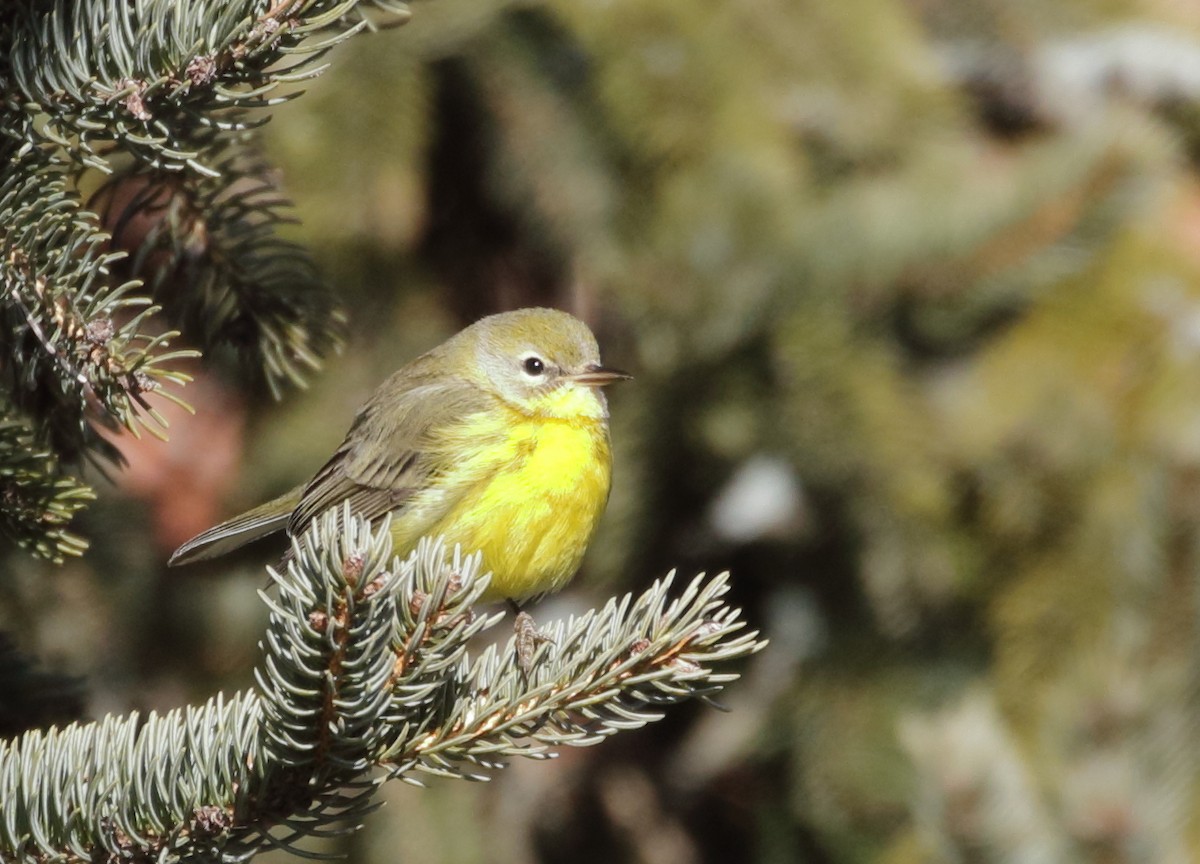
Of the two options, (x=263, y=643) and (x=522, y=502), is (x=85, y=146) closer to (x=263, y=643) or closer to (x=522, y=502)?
(x=263, y=643)

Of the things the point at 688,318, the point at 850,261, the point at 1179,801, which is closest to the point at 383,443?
the point at 688,318

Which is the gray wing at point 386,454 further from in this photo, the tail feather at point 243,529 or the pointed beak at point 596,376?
the pointed beak at point 596,376

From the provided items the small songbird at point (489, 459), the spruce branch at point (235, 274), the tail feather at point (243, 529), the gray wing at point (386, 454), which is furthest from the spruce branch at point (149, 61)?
the gray wing at point (386, 454)

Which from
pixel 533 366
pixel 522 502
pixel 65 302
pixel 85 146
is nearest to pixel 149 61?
pixel 85 146

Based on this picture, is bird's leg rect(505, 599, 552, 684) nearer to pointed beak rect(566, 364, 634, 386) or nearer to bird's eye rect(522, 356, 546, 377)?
pointed beak rect(566, 364, 634, 386)

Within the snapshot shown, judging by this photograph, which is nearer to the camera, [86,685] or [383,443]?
[86,685]

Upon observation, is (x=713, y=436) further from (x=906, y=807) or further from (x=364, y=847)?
(x=364, y=847)
